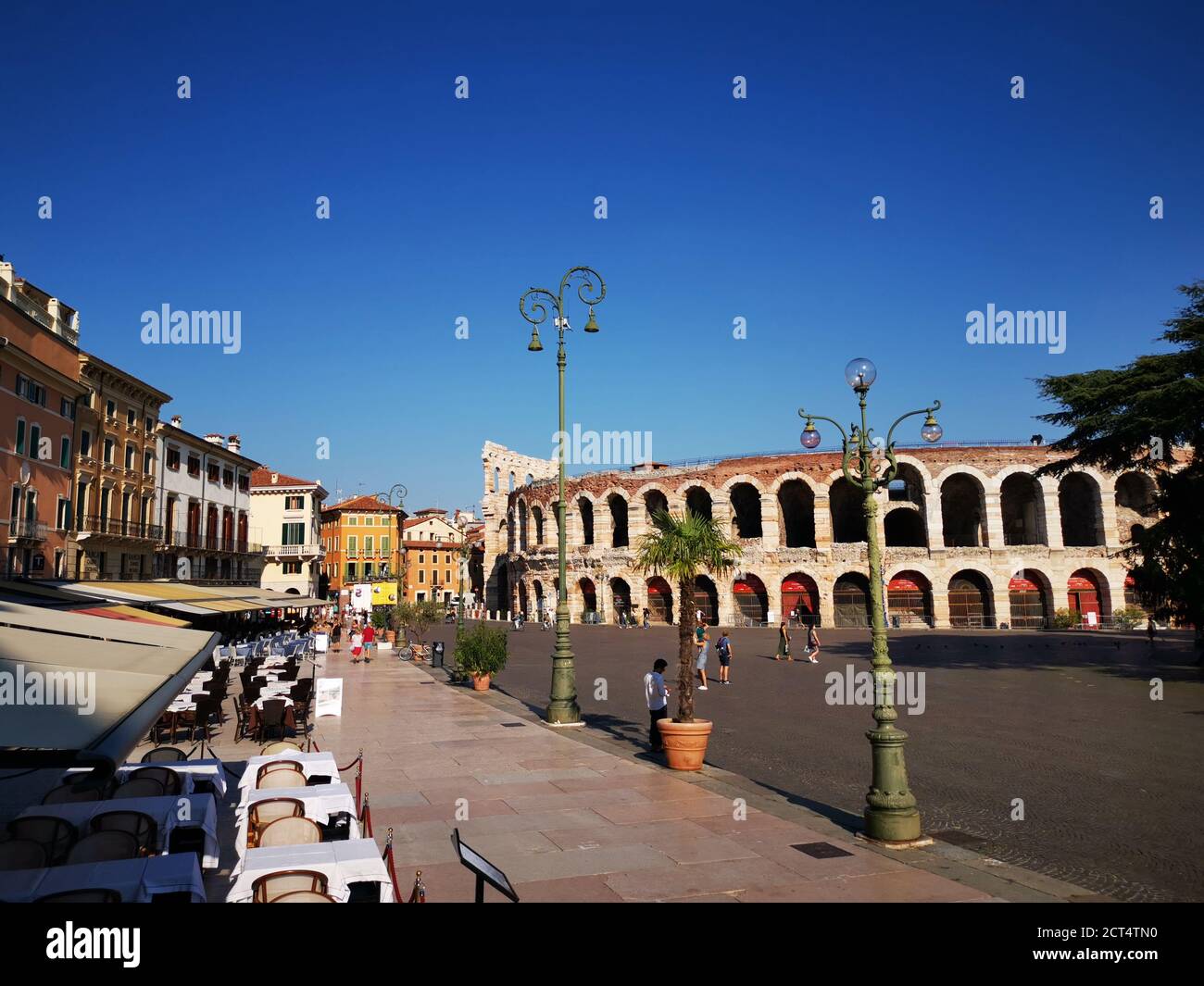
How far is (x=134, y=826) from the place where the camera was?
20.9 ft

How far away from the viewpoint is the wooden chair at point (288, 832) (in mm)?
6055

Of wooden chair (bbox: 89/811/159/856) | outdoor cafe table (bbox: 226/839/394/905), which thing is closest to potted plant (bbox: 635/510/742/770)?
outdoor cafe table (bbox: 226/839/394/905)

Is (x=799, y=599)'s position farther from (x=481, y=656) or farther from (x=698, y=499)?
(x=481, y=656)

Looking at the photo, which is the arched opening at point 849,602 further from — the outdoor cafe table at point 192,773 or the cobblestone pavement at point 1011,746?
the outdoor cafe table at point 192,773

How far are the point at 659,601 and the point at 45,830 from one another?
163ft

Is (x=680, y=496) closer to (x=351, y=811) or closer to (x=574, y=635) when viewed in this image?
(x=574, y=635)

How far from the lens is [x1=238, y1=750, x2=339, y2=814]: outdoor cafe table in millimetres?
7957

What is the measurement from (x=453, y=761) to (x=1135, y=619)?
45.0 m

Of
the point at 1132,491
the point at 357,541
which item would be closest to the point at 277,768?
the point at 1132,491

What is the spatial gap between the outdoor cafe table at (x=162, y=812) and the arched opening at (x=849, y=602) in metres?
45.4

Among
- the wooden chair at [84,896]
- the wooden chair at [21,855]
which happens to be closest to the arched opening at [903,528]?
the wooden chair at [21,855]
